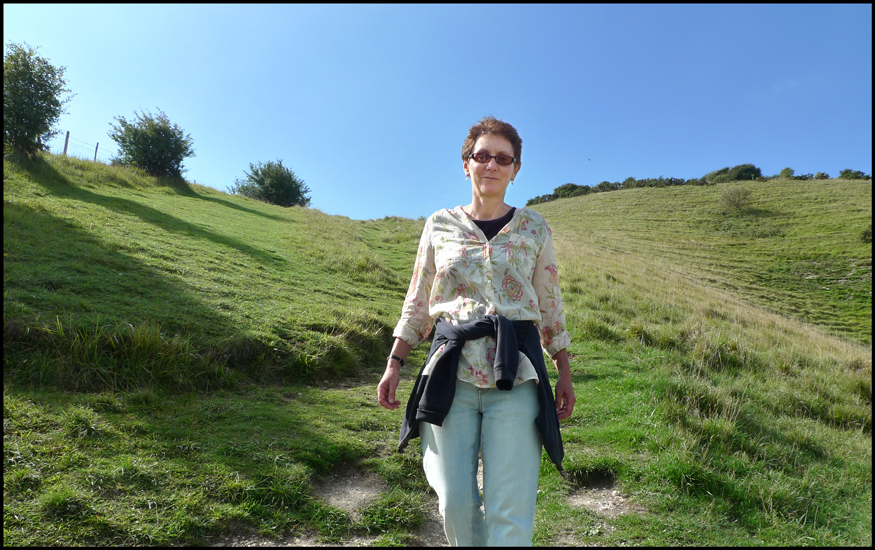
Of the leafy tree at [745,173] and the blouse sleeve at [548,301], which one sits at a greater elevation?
the leafy tree at [745,173]

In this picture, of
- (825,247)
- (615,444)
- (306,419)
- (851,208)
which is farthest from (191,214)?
(851,208)

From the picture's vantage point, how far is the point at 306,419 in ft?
13.1

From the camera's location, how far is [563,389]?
2107 mm

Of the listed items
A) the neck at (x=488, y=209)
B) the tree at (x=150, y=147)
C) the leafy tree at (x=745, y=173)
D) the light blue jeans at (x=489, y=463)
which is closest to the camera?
the light blue jeans at (x=489, y=463)

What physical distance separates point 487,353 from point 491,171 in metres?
0.92

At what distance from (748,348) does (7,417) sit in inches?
390

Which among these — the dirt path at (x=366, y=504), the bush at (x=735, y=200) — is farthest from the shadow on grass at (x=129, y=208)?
the bush at (x=735, y=200)

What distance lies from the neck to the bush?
177 feet

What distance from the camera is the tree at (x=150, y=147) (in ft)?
69.6

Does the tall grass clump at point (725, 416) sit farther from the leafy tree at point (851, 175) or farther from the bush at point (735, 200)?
the leafy tree at point (851, 175)

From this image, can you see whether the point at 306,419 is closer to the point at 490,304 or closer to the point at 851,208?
the point at 490,304

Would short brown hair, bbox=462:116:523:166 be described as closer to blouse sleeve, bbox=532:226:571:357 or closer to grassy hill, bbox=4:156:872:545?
blouse sleeve, bbox=532:226:571:357

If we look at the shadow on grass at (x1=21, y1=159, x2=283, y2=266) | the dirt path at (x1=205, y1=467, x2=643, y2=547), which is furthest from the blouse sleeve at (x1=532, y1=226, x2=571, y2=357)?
the shadow on grass at (x1=21, y1=159, x2=283, y2=266)

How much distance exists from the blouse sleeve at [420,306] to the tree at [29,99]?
16.7 m
